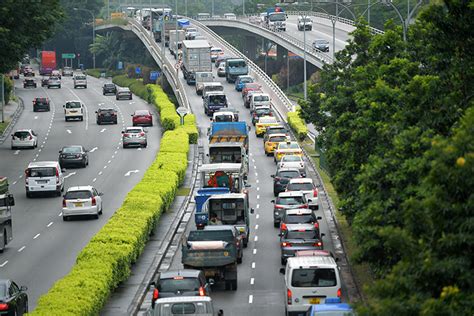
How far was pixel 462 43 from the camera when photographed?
2764cm

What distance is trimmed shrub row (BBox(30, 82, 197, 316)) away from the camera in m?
30.2

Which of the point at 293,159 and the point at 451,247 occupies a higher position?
the point at 451,247

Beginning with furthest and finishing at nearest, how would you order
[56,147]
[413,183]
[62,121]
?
[62,121] < [56,147] < [413,183]

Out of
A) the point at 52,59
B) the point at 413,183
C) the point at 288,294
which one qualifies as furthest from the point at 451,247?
the point at 52,59

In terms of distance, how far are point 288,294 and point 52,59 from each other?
144 m

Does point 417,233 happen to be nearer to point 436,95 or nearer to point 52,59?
point 436,95

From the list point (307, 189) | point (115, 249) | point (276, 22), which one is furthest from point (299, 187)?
A: point (276, 22)

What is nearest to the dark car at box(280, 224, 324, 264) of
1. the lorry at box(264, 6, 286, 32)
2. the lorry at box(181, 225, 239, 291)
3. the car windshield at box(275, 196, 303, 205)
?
the lorry at box(181, 225, 239, 291)

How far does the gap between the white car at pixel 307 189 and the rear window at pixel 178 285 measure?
2479 cm

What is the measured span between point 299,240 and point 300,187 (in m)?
14.6

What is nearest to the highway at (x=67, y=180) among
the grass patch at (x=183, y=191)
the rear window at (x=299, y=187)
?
the grass patch at (x=183, y=191)

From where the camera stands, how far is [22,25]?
7325cm

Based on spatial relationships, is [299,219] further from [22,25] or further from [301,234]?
[22,25]

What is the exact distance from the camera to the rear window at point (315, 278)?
32.8 metres
